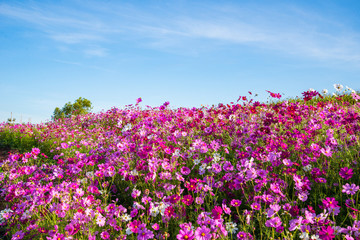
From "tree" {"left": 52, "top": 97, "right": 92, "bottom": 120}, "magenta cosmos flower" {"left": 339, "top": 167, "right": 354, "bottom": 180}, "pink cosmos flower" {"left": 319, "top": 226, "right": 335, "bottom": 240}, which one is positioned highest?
"magenta cosmos flower" {"left": 339, "top": 167, "right": 354, "bottom": 180}

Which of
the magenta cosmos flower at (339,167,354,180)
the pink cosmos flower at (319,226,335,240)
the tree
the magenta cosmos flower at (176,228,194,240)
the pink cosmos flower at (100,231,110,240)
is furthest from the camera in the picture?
the tree

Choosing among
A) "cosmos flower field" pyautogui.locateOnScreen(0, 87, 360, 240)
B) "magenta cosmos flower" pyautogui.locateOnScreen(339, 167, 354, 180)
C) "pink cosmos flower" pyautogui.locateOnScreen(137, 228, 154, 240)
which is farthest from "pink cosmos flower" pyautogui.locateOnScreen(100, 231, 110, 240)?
"magenta cosmos flower" pyautogui.locateOnScreen(339, 167, 354, 180)

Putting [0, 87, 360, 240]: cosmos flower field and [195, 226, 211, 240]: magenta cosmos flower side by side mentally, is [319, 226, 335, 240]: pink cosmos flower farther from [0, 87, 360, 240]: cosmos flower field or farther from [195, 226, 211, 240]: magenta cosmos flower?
[195, 226, 211, 240]: magenta cosmos flower

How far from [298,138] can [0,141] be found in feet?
37.5

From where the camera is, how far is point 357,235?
7.84 feet

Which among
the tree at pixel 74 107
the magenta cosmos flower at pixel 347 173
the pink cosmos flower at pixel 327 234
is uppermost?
the magenta cosmos flower at pixel 347 173

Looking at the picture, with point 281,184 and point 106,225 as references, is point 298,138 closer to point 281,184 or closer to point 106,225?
point 281,184

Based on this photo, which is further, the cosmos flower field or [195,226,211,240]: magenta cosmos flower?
the cosmos flower field

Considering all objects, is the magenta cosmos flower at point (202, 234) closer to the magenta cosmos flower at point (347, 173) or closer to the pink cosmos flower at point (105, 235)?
the pink cosmos flower at point (105, 235)

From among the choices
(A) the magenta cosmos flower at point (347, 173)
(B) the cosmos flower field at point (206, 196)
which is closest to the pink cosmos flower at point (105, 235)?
(B) the cosmos flower field at point (206, 196)

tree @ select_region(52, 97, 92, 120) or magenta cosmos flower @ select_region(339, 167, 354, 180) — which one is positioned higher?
magenta cosmos flower @ select_region(339, 167, 354, 180)

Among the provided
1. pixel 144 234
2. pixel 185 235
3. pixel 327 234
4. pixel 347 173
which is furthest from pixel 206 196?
pixel 327 234

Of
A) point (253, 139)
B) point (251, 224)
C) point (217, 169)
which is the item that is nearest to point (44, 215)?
point (217, 169)

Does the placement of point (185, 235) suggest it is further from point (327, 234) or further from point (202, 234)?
point (327, 234)
